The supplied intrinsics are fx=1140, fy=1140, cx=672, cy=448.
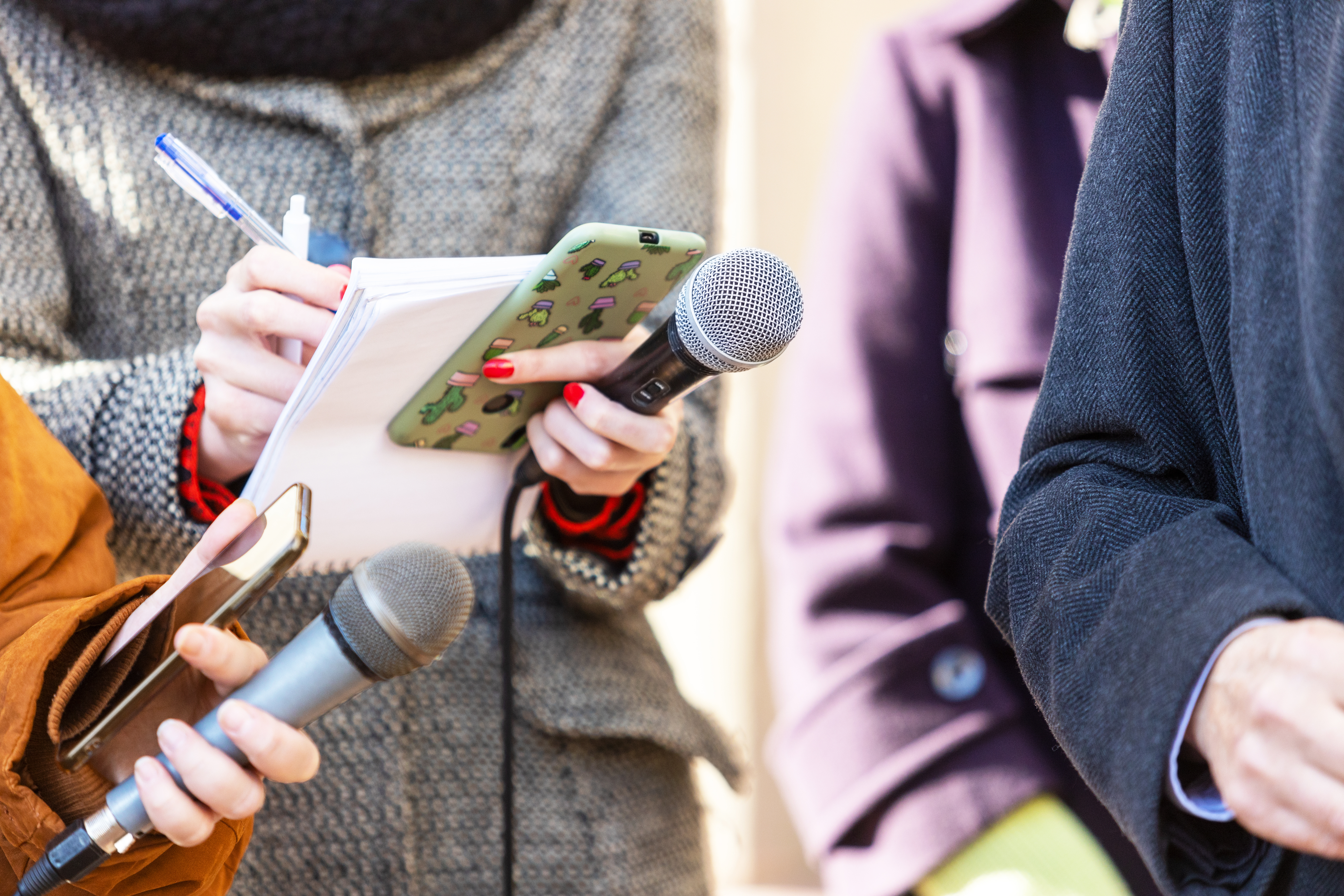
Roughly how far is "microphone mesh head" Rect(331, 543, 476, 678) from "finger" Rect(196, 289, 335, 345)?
0.18 m

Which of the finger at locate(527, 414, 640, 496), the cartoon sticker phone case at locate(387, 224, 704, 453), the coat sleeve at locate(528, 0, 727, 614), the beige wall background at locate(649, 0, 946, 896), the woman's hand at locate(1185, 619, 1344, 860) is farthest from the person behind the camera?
the beige wall background at locate(649, 0, 946, 896)

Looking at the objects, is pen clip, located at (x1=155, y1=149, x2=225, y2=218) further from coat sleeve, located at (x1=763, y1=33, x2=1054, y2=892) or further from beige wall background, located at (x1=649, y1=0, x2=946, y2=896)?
beige wall background, located at (x1=649, y1=0, x2=946, y2=896)

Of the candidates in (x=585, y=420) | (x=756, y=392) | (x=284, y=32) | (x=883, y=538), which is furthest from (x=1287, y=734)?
(x=756, y=392)

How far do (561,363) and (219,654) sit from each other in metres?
0.26

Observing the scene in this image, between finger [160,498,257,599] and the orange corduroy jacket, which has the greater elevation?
finger [160,498,257,599]

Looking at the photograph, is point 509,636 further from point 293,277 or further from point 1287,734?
point 1287,734

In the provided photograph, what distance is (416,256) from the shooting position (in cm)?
90

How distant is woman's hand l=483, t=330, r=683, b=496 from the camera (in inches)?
26.3

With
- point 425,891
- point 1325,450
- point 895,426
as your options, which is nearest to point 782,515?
point 895,426

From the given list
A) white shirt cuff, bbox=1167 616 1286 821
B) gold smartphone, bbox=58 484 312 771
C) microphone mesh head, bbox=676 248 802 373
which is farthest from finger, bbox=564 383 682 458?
white shirt cuff, bbox=1167 616 1286 821

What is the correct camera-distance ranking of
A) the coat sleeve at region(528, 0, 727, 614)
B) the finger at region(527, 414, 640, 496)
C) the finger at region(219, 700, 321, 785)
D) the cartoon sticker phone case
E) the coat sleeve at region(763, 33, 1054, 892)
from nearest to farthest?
1. the finger at region(219, 700, 321, 785)
2. the cartoon sticker phone case
3. the finger at region(527, 414, 640, 496)
4. the coat sleeve at region(528, 0, 727, 614)
5. the coat sleeve at region(763, 33, 1054, 892)

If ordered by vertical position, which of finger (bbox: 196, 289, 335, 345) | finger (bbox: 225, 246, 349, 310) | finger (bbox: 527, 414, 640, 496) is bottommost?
finger (bbox: 527, 414, 640, 496)

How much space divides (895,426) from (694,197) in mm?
291

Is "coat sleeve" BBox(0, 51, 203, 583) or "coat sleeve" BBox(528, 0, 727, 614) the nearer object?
"coat sleeve" BBox(0, 51, 203, 583)
